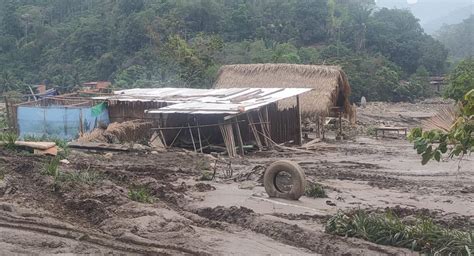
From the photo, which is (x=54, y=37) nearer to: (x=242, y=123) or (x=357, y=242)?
(x=242, y=123)

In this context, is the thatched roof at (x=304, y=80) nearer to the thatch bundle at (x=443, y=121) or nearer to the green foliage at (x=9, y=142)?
the green foliage at (x=9, y=142)

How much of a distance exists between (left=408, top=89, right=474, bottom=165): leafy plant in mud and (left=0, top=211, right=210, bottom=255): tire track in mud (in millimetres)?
3236

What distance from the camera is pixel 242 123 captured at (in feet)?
67.6

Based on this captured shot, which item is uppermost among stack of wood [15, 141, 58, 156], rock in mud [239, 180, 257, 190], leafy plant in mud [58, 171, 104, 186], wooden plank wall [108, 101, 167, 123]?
wooden plank wall [108, 101, 167, 123]

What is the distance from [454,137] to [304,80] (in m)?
21.1

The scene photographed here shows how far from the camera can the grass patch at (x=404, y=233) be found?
766 centimetres

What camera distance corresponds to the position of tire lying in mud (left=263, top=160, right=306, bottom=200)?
449 inches

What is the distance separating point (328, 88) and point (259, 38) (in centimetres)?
3287

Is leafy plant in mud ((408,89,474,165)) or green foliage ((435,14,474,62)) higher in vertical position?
green foliage ((435,14,474,62))

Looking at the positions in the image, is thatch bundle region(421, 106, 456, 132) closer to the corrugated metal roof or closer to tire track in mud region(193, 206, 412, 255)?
tire track in mud region(193, 206, 412, 255)

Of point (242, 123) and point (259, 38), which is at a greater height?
point (259, 38)

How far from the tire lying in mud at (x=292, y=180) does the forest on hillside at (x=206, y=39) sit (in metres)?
27.9

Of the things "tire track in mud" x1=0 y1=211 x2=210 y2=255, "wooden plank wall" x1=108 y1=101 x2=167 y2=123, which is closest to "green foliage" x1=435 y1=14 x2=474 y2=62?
"wooden plank wall" x1=108 y1=101 x2=167 y2=123

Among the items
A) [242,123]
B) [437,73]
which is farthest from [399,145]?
[437,73]
